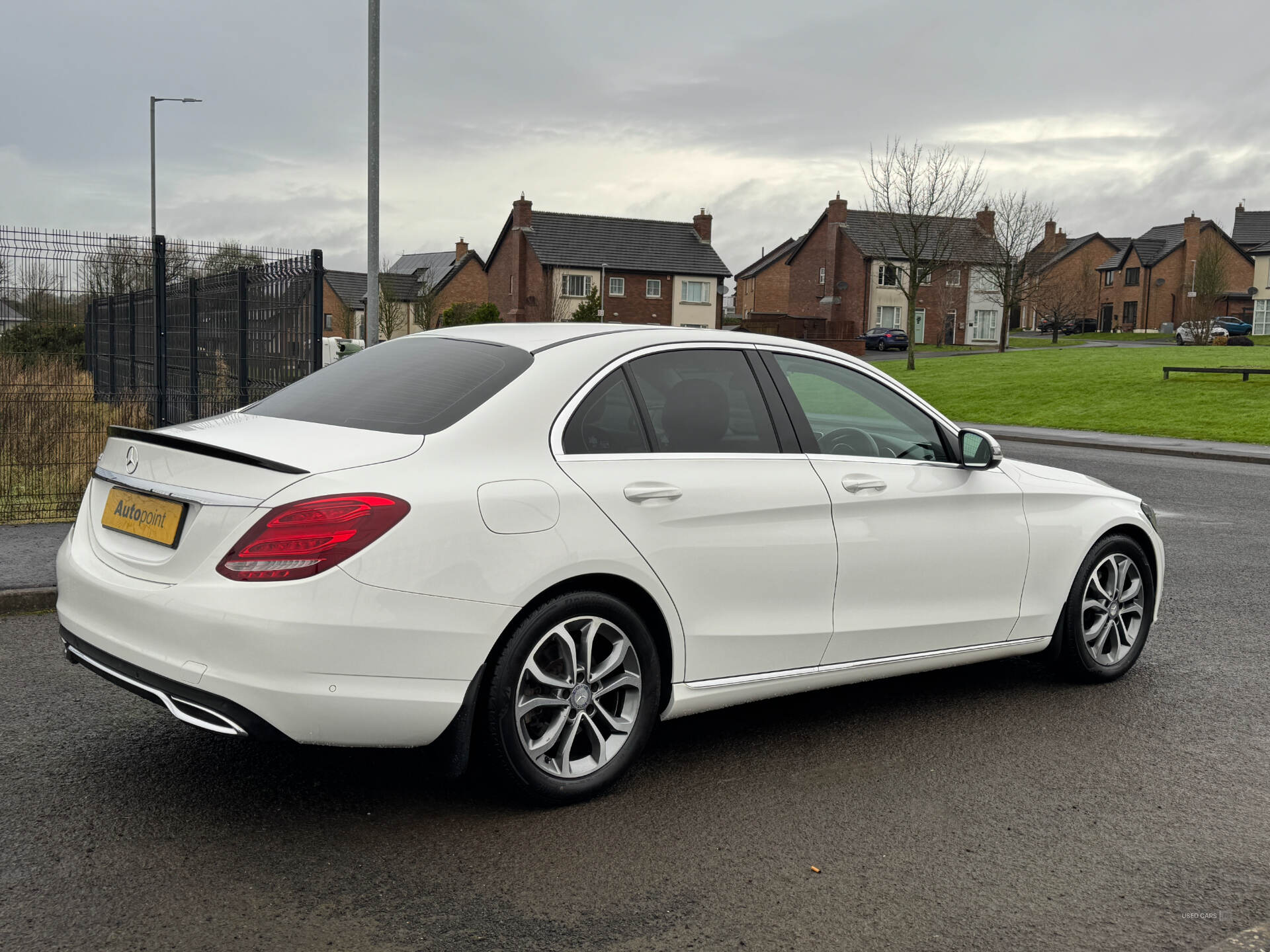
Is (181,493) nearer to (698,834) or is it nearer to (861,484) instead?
(698,834)

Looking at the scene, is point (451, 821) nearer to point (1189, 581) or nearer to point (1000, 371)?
point (1189, 581)

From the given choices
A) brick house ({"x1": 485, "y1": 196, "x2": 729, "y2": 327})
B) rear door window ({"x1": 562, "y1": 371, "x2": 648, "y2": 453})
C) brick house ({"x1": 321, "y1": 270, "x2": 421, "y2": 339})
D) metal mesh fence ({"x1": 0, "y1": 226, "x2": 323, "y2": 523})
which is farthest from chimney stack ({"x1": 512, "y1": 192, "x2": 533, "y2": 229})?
rear door window ({"x1": 562, "y1": 371, "x2": 648, "y2": 453})

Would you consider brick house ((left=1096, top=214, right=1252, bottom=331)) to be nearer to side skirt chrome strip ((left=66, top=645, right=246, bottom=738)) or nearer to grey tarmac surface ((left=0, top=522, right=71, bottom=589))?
grey tarmac surface ((left=0, top=522, right=71, bottom=589))

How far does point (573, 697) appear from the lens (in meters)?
4.02

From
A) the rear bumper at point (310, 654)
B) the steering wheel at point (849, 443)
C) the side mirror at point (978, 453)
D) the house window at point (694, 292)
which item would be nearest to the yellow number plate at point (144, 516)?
the rear bumper at point (310, 654)

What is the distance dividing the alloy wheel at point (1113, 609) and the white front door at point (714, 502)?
175cm

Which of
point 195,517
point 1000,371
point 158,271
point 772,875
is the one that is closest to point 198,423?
point 195,517

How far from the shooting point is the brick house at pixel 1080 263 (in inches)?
3487

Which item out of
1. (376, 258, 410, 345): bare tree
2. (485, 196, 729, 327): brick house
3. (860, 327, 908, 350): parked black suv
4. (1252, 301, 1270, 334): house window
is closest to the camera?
(376, 258, 410, 345): bare tree

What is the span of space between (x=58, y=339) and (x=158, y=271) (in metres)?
2.77

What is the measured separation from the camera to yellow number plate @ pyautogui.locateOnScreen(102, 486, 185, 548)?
3768mm

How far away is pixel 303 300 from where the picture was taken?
39.0 feet

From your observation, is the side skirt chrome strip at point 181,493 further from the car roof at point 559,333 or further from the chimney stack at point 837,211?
the chimney stack at point 837,211

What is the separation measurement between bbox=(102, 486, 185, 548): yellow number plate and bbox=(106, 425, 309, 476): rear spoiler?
18cm
